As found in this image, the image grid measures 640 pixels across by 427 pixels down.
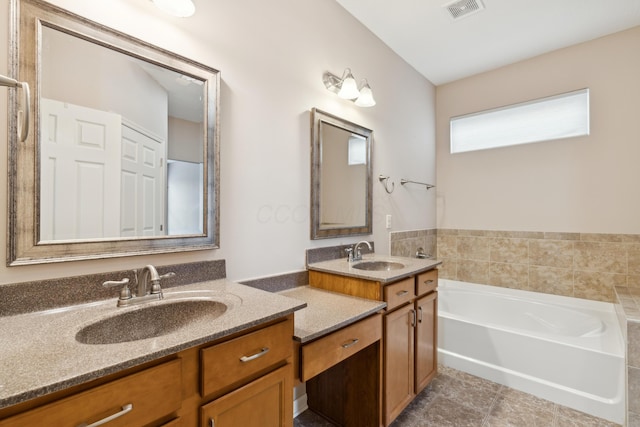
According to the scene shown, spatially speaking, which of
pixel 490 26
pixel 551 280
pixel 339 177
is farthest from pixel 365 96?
pixel 551 280

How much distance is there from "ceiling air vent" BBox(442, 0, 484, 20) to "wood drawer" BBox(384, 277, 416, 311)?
6.34ft

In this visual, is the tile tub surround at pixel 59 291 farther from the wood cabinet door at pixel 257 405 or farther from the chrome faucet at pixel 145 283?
the wood cabinet door at pixel 257 405

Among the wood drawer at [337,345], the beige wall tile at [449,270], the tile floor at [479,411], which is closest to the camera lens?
the wood drawer at [337,345]

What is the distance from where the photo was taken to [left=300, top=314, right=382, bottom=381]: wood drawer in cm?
118

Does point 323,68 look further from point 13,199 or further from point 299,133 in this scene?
point 13,199

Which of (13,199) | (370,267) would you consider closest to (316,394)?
(370,267)

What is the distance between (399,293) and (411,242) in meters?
1.36

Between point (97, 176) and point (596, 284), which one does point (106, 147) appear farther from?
point (596, 284)

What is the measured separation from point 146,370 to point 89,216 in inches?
26.7

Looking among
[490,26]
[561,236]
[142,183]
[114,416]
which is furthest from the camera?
[561,236]

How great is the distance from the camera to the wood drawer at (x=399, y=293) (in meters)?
1.60

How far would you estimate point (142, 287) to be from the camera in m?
1.13

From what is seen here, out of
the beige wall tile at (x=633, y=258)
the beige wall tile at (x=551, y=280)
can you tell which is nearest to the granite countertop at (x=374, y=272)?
the beige wall tile at (x=551, y=280)

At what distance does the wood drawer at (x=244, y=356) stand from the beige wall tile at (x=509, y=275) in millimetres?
2775
